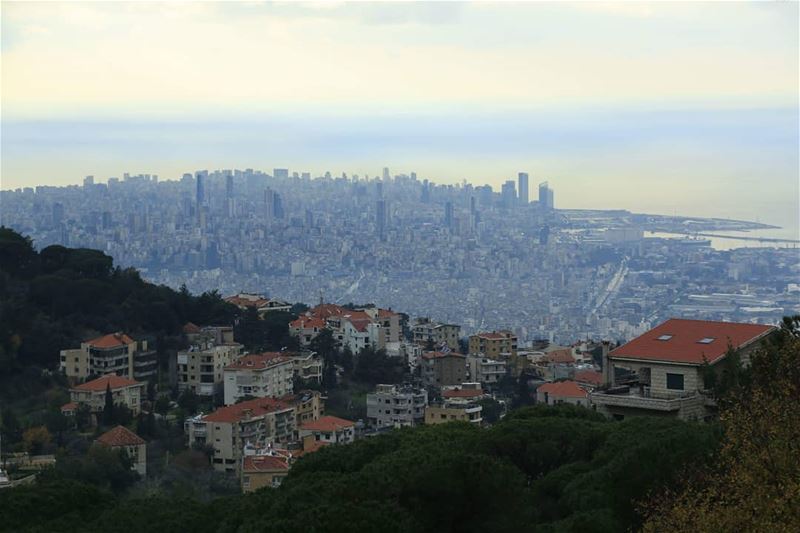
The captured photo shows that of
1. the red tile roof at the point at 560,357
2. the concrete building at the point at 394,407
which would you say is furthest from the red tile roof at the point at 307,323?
the concrete building at the point at 394,407

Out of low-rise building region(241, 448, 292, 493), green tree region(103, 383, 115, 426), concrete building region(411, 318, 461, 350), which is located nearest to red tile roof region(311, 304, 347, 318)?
concrete building region(411, 318, 461, 350)

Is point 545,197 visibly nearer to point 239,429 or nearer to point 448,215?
point 448,215

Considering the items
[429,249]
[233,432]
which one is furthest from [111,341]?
[429,249]

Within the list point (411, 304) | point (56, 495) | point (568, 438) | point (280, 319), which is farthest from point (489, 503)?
point (411, 304)

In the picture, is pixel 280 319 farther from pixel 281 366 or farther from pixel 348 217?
pixel 348 217

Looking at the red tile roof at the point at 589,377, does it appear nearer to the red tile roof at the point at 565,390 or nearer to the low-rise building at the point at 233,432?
the red tile roof at the point at 565,390

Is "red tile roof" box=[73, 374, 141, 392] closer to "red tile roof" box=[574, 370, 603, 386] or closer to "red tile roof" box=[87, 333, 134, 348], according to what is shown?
"red tile roof" box=[87, 333, 134, 348]
